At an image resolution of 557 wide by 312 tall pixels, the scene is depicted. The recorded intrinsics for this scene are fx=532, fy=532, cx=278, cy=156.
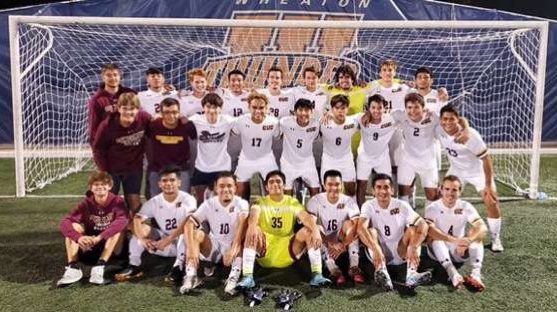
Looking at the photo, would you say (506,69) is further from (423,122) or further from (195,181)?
(195,181)

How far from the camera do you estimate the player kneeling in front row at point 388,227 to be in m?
3.55

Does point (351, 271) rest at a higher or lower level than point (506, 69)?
lower

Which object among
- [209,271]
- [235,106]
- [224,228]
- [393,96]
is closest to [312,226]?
[224,228]

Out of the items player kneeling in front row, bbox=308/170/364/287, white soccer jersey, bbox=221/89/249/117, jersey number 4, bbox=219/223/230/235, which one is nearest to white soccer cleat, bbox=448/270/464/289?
player kneeling in front row, bbox=308/170/364/287

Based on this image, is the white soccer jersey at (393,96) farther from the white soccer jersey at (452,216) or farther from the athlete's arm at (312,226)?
the athlete's arm at (312,226)

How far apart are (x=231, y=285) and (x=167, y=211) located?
76cm

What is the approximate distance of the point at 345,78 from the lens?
466 centimetres

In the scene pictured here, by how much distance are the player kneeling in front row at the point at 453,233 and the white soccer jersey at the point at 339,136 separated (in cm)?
86

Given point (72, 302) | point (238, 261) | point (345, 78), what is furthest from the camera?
point (345, 78)

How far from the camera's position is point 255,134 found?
4.26 m

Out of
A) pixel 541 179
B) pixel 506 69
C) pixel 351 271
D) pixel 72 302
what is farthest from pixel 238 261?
pixel 506 69

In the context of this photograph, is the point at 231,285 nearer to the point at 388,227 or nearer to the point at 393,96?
the point at 388,227

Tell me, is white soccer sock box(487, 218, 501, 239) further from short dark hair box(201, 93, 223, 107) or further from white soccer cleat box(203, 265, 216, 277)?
short dark hair box(201, 93, 223, 107)

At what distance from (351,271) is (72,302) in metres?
1.79
